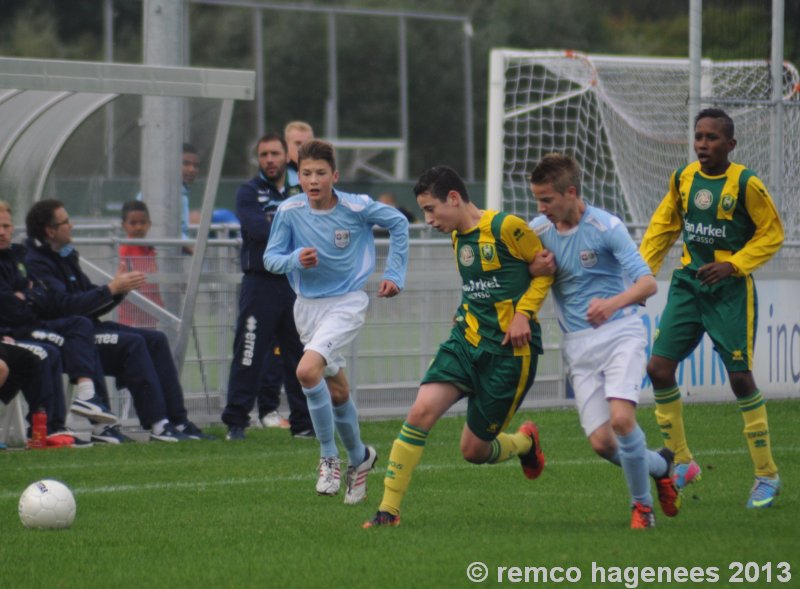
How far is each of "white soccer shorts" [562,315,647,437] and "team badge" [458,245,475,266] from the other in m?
0.65

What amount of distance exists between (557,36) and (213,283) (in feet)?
163

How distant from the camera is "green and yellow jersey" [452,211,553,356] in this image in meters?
7.39

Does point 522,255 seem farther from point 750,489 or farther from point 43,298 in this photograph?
point 43,298

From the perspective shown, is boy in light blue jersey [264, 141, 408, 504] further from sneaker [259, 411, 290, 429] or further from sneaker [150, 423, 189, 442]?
sneaker [259, 411, 290, 429]

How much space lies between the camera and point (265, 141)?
11.6 m

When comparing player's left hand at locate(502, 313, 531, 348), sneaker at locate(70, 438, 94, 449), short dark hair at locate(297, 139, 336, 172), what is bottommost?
sneaker at locate(70, 438, 94, 449)

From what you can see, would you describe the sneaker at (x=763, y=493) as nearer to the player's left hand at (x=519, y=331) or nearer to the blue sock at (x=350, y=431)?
the player's left hand at (x=519, y=331)

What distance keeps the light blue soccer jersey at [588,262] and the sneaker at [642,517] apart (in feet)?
2.98

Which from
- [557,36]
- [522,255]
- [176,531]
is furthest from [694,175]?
[557,36]

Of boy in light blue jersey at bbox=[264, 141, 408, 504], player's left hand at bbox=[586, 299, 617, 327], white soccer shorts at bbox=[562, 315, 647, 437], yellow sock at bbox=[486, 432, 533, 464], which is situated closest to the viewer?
player's left hand at bbox=[586, 299, 617, 327]

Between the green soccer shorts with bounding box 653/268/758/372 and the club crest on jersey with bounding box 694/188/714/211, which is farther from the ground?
the club crest on jersey with bounding box 694/188/714/211

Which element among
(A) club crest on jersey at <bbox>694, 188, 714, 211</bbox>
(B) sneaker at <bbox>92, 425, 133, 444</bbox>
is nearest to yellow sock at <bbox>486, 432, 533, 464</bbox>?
(A) club crest on jersey at <bbox>694, 188, 714, 211</bbox>

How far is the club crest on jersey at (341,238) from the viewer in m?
9.02

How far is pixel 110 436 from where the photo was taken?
11555mm
